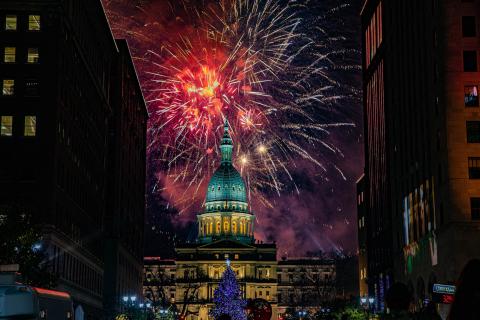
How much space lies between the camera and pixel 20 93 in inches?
2712

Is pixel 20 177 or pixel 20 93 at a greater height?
pixel 20 93

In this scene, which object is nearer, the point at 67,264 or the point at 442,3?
the point at 442,3

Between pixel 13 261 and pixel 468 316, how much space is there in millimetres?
46682

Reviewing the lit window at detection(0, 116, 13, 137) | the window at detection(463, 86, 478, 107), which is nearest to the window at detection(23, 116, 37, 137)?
the lit window at detection(0, 116, 13, 137)

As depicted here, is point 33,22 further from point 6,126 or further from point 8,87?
point 6,126

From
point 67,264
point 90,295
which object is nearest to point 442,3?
point 67,264

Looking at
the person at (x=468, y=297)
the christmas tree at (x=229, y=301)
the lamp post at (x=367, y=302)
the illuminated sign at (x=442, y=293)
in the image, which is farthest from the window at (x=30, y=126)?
the person at (x=468, y=297)

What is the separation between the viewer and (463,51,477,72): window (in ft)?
215

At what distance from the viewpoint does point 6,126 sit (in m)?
68.8

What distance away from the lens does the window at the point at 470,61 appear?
215ft

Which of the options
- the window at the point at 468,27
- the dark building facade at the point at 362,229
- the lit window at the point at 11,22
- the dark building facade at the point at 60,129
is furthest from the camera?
the dark building facade at the point at 362,229

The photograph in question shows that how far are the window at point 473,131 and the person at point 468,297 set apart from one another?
60.8 meters

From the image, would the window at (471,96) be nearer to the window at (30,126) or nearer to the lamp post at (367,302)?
the window at (30,126)

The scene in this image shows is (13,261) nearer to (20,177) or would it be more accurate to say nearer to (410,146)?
(20,177)
